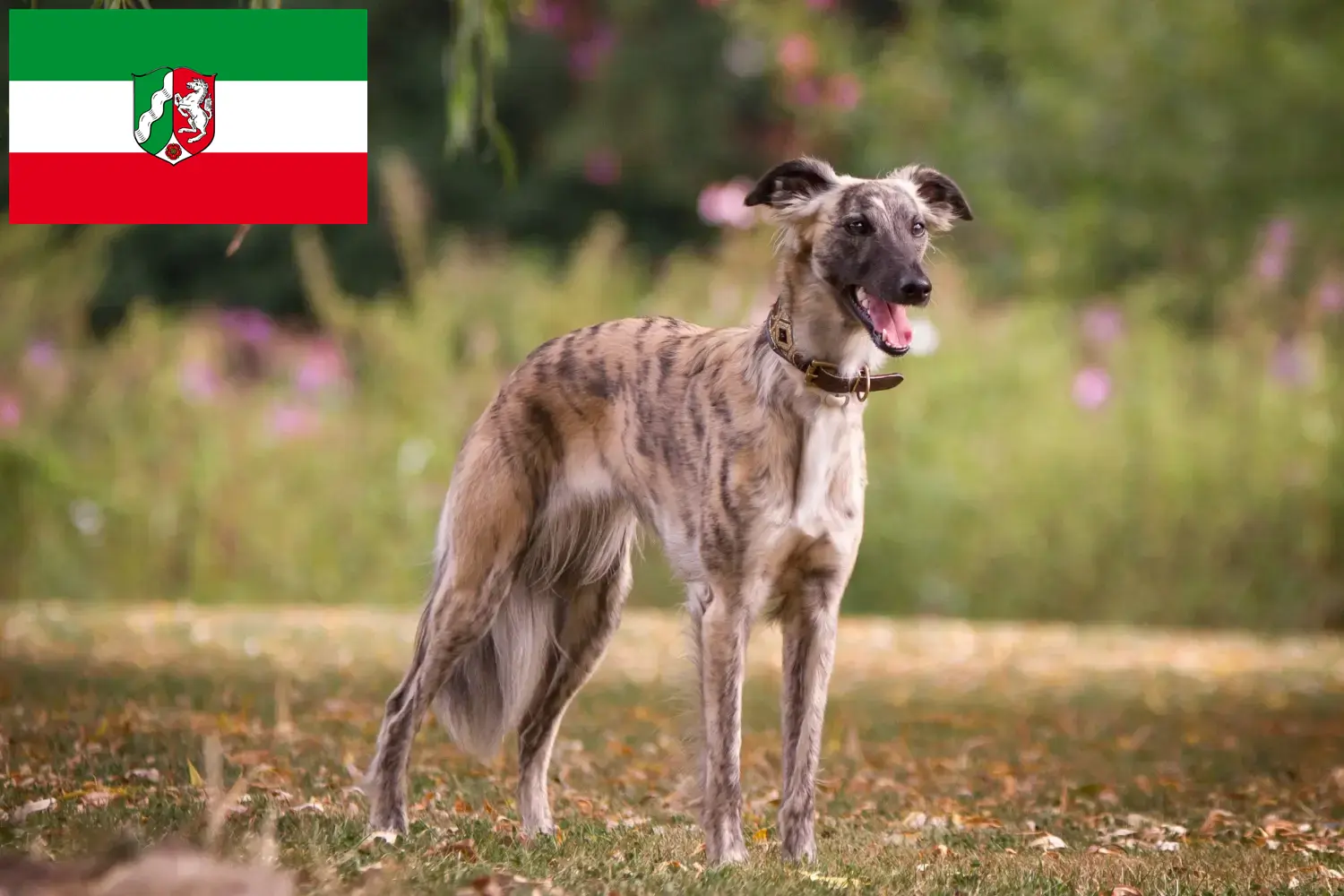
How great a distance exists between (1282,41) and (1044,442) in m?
5.39

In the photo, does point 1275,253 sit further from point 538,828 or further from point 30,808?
point 30,808

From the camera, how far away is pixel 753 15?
58.9ft

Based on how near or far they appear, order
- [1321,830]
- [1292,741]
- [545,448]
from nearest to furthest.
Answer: [545,448], [1321,830], [1292,741]

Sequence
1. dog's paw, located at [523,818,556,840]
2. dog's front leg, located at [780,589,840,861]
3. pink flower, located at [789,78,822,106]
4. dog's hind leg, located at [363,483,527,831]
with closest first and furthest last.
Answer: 1. dog's front leg, located at [780,589,840,861]
2. dog's paw, located at [523,818,556,840]
3. dog's hind leg, located at [363,483,527,831]
4. pink flower, located at [789,78,822,106]

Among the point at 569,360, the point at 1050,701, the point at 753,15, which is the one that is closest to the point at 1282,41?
the point at 753,15

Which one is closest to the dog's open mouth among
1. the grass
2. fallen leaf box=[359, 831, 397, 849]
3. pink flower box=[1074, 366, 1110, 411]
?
the grass

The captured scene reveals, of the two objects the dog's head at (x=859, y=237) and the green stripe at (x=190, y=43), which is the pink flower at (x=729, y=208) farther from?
the dog's head at (x=859, y=237)

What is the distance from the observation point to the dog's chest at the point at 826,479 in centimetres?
499

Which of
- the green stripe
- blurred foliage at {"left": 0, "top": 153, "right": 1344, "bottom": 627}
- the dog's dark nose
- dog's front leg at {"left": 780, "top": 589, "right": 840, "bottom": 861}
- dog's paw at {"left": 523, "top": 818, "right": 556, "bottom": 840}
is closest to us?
the dog's dark nose

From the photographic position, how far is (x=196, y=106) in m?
6.44

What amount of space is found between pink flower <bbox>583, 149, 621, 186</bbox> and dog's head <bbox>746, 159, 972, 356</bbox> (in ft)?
49.2

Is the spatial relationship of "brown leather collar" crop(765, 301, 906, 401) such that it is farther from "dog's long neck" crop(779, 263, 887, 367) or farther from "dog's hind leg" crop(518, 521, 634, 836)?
"dog's hind leg" crop(518, 521, 634, 836)

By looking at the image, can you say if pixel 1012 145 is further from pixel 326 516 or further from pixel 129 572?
pixel 129 572

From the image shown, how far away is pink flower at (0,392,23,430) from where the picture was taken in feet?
42.1
